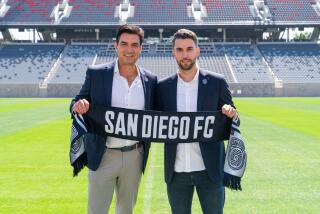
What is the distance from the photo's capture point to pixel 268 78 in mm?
51906

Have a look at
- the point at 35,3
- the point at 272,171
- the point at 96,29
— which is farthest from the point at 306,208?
the point at 35,3

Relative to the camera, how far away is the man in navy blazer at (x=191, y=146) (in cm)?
447

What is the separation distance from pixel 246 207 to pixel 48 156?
5890 mm

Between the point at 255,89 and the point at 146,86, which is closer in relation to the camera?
the point at 146,86

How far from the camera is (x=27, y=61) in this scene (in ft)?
186

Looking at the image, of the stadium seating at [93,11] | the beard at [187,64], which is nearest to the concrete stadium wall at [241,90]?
the stadium seating at [93,11]

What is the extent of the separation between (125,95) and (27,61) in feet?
178

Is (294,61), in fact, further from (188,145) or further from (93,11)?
(188,145)

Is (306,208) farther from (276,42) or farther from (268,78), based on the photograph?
(276,42)

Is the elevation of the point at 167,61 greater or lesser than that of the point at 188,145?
lesser

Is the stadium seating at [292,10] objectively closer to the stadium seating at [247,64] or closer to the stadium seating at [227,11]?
the stadium seating at [227,11]

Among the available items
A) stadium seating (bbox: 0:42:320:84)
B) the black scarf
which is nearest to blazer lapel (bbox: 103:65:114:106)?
the black scarf

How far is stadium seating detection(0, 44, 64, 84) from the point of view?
53125 millimetres

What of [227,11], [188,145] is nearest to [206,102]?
[188,145]
